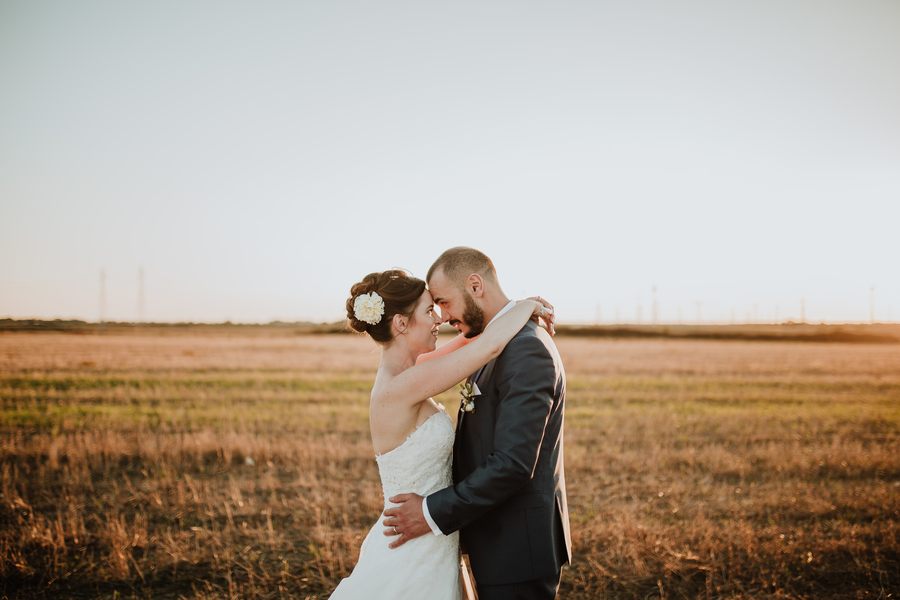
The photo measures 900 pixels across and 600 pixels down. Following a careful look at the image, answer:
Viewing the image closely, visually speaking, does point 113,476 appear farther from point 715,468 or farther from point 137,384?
point 137,384

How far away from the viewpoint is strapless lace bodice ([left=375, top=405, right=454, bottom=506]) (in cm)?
418

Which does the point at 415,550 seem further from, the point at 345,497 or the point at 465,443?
the point at 345,497

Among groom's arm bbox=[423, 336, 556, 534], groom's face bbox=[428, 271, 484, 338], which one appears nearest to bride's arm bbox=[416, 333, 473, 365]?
groom's face bbox=[428, 271, 484, 338]

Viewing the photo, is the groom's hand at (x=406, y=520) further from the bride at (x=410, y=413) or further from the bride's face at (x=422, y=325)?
the bride's face at (x=422, y=325)

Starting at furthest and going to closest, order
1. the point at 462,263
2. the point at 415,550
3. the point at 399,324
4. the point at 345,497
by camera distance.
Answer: the point at 345,497
the point at 399,324
the point at 462,263
the point at 415,550

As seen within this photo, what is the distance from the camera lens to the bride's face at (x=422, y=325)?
4.47m

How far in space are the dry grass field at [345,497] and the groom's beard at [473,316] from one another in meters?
3.83

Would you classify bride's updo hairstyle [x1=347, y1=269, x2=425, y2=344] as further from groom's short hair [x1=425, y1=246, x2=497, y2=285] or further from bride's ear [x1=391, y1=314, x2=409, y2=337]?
groom's short hair [x1=425, y1=246, x2=497, y2=285]

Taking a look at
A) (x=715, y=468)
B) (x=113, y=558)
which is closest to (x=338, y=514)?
(x=113, y=558)

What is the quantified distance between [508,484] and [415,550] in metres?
0.94

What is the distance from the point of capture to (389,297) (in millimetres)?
4391

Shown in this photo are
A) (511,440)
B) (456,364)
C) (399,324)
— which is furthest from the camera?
(399,324)

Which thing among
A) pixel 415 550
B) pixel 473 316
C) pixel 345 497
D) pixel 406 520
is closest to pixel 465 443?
pixel 406 520

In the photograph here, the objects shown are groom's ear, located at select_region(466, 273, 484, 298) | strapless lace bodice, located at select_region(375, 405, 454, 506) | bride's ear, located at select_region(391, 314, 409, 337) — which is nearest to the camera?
strapless lace bodice, located at select_region(375, 405, 454, 506)
